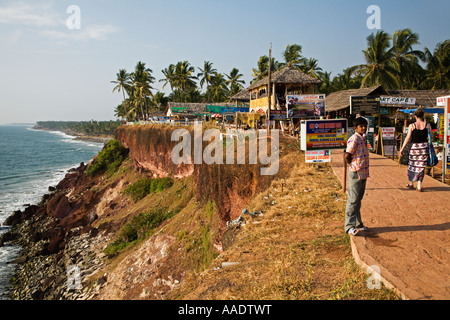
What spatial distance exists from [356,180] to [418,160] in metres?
3.62

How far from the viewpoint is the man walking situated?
5.51 m

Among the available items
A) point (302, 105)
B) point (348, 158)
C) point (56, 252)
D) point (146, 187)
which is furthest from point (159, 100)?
point (348, 158)

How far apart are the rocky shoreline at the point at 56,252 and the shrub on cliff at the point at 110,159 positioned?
8.27 m

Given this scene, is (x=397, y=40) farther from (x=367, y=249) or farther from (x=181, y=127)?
(x=367, y=249)

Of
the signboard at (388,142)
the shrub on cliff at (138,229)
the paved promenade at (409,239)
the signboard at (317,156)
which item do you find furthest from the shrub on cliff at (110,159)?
the paved promenade at (409,239)

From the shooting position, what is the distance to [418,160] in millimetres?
7938

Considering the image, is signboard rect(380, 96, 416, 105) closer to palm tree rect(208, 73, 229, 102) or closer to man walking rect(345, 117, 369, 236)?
man walking rect(345, 117, 369, 236)

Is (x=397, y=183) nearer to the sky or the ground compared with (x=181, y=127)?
nearer to the ground

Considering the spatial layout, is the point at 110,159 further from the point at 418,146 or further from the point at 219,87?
the point at 418,146

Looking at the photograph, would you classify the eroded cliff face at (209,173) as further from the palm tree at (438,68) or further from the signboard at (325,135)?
the palm tree at (438,68)

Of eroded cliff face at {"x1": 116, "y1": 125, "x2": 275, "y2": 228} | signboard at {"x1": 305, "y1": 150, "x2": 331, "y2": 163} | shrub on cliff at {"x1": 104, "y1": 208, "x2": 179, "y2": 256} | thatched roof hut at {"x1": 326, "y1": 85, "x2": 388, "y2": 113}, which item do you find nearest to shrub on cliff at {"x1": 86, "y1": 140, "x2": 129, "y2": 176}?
eroded cliff face at {"x1": 116, "y1": 125, "x2": 275, "y2": 228}

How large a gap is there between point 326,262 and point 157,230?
1723cm

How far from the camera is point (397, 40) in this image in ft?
121
